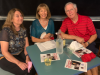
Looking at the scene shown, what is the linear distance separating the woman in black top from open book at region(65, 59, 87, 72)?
2.10 feet

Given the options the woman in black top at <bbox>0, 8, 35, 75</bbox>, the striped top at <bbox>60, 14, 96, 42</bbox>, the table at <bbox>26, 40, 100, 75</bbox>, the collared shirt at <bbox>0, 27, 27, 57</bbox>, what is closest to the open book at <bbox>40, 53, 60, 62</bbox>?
the table at <bbox>26, 40, 100, 75</bbox>

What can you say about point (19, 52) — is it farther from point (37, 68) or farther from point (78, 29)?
point (78, 29)

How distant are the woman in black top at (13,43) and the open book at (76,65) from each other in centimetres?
64

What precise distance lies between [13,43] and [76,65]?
102cm

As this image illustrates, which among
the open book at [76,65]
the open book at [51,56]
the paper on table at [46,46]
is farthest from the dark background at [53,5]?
the open book at [76,65]

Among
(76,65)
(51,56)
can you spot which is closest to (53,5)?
(51,56)

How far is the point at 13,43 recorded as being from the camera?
59.1 inches

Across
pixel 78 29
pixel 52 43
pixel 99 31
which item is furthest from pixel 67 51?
pixel 99 31

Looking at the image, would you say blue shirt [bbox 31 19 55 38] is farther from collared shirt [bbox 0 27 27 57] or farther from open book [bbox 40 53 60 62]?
open book [bbox 40 53 60 62]

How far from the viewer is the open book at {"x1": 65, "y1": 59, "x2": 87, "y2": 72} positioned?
3.21 feet

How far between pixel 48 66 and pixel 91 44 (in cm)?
120

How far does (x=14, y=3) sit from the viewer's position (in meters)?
2.32

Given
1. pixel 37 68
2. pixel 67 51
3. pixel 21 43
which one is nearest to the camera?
pixel 37 68

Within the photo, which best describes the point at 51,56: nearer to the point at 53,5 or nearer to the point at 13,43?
the point at 13,43
